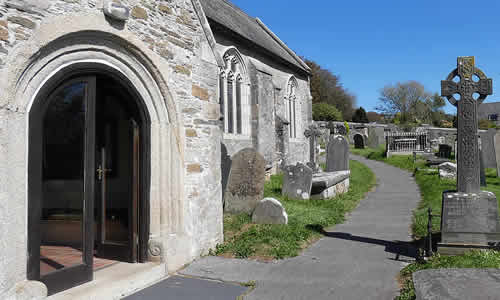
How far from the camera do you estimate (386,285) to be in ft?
15.8

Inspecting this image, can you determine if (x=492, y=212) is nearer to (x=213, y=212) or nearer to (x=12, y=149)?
(x=213, y=212)

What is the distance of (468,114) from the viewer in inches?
221

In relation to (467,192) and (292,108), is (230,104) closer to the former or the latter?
(292,108)

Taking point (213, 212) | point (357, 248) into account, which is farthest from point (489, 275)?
point (213, 212)

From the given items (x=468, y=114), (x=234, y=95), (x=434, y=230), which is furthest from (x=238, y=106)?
(x=468, y=114)

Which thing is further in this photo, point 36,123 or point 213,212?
point 213,212

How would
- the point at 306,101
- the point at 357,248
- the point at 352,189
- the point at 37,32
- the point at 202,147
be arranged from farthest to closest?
the point at 306,101 → the point at 352,189 → the point at 357,248 → the point at 202,147 → the point at 37,32

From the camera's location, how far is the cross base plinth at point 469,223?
17.8ft

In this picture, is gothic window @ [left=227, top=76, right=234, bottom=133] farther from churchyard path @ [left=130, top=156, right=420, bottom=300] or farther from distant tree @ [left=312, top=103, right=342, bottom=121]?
distant tree @ [left=312, top=103, right=342, bottom=121]

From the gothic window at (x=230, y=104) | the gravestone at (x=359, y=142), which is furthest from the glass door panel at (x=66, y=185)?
the gravestone at (x=359, y=142)

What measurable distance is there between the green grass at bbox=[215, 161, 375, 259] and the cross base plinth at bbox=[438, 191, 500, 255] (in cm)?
225

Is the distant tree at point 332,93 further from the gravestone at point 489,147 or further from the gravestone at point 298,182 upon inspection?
the gravestone at point 298,182

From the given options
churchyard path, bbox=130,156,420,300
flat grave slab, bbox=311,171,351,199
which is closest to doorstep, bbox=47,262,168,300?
churchyard path, bbox=130,156,420,300

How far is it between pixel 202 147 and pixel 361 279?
2985 mm
